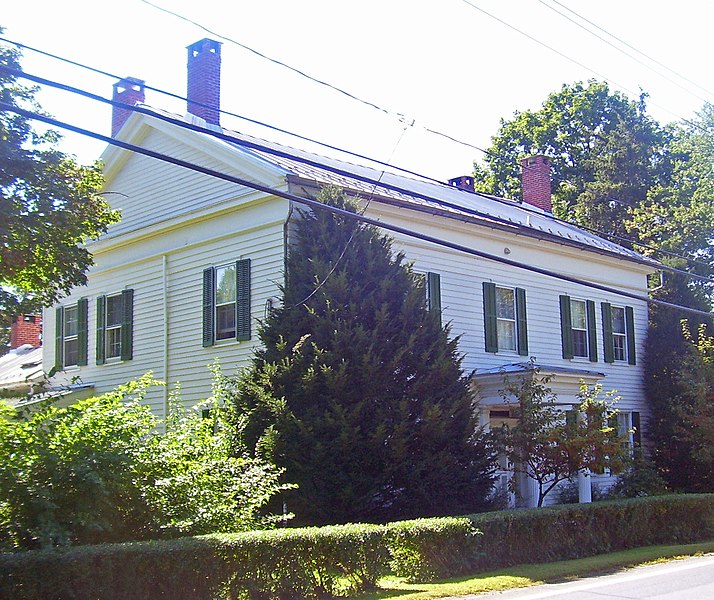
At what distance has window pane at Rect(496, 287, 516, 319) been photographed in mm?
24297

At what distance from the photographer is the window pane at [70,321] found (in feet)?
82.6

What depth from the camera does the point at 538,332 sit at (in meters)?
25.3

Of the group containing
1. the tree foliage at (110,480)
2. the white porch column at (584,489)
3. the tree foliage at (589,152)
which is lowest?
the white porch column at (584,489)

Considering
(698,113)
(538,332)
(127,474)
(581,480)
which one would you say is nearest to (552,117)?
(698,113)

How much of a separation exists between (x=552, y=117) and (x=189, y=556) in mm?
43999

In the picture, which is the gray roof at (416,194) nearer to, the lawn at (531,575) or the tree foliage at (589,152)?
the lawn at (531,575)

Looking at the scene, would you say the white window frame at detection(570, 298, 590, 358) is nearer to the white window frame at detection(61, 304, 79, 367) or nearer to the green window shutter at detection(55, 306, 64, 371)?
the white window frame at detection(61, 304, 79, 367)

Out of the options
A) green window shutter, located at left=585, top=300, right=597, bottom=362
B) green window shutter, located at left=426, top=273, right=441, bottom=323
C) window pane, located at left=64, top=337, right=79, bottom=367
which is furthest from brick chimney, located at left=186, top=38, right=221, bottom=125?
green window shutter, located at left=585, top=300, right=597, bottom=362

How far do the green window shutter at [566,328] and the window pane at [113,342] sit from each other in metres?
12.4

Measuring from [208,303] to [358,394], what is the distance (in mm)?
6336

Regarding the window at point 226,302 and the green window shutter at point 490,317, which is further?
the green window shutter at point 490,317

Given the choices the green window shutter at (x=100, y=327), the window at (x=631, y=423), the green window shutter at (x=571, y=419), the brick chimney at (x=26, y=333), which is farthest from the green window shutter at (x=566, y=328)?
the brick chimney at (x=26, y=333)

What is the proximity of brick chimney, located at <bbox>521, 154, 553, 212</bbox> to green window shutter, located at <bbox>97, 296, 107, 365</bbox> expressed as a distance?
53.7ft

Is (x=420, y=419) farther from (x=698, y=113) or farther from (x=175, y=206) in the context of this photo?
(x=698, y=113)
